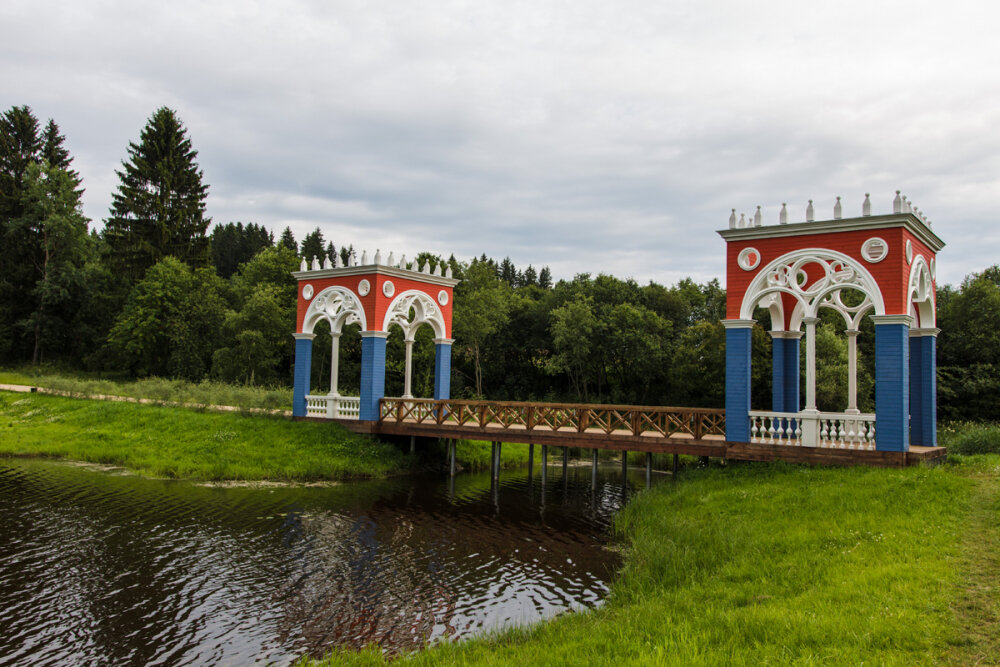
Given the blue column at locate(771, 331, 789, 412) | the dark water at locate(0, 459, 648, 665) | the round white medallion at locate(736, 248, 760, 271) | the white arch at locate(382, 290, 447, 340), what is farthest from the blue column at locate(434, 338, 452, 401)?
the round white medallion at locate(736, 248, 760, 271)

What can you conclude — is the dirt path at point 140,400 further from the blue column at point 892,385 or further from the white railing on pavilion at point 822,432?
the blue column at point 892,385

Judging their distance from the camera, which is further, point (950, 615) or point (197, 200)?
point (197, 200)

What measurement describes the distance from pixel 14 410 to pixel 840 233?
29803 millimetres

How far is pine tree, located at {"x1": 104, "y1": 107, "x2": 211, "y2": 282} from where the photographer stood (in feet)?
146

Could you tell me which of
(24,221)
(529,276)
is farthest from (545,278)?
(24,221)

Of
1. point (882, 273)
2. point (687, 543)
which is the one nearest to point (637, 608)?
point (687, 543)

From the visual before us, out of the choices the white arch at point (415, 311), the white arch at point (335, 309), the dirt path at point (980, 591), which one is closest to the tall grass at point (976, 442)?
the dirt path at point (980, 591)

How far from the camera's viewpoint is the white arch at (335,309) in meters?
22.8

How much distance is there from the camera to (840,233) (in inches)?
582

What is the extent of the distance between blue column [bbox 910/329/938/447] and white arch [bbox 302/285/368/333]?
16.5 m

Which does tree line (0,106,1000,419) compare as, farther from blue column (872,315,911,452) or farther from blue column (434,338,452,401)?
blue column (872,315,911,452)

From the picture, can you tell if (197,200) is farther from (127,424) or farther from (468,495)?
(468,495)

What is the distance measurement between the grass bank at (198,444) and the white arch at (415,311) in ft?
14.7

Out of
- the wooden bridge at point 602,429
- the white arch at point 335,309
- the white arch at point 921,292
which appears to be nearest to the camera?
the wooden bridge at point 602,429
